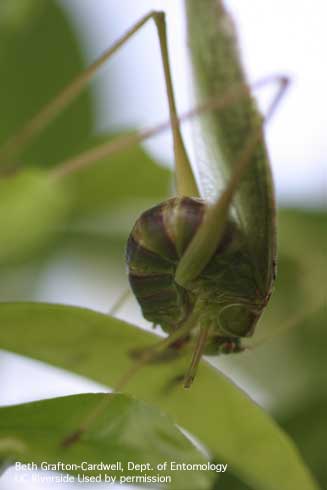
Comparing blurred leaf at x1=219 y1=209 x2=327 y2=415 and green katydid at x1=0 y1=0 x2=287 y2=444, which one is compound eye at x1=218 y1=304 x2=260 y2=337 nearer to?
green katydid at x1=0 y1=0 x2=287 y2=444

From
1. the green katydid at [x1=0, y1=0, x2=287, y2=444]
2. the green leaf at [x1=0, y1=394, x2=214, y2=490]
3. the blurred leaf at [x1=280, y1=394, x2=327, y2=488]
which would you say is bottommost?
the blurred leaf at [x1=280, y1=394, x2=327, y2=488]

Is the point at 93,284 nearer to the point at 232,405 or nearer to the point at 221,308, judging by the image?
the point at 221,308

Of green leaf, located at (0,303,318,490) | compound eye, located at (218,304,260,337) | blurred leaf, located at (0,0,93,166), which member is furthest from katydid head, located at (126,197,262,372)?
blurred leaf, located at (0,0,93,166)

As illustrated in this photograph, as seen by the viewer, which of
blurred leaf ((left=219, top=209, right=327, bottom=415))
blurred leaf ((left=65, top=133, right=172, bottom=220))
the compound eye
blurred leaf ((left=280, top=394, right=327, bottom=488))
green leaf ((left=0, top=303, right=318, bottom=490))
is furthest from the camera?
blurred leaf ((left=65, top=133, right=172, bottom=220))

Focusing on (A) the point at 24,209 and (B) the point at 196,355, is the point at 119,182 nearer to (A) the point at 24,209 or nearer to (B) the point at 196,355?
(A) the point at 24,209

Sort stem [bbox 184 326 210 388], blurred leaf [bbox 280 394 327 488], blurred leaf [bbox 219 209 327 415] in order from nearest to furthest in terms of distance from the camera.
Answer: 1. stem [bbox 184 326 210 388]
2. blurred leaf [bbox 280 394 327 488]
3. blurred leaf [bbox 219 209 327 415]

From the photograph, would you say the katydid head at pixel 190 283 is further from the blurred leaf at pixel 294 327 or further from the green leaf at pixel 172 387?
the blurred leaf at pixel 294 327
